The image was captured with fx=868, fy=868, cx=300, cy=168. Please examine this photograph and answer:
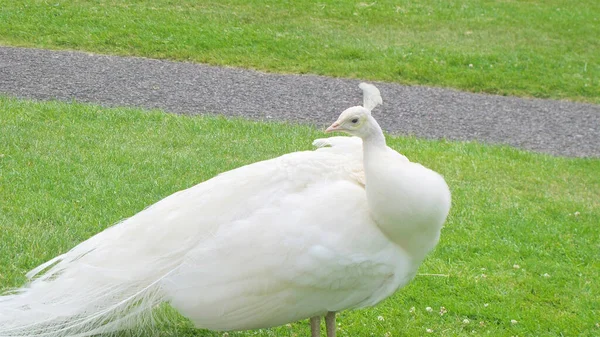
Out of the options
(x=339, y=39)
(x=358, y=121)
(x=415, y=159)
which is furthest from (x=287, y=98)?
(x=358, y=121)

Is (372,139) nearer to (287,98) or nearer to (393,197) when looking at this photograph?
(393,197)

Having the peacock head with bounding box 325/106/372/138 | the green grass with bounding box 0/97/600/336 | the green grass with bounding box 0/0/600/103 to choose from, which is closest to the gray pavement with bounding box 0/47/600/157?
the green grass with bounding box 0/0/600/103

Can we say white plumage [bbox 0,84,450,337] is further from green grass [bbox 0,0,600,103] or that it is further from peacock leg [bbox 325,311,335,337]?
green grass [bbox 0,0,600,103]

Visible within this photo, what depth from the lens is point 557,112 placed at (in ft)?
33.7

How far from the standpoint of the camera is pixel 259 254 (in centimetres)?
385

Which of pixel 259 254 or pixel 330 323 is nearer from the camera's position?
pixel 259 254

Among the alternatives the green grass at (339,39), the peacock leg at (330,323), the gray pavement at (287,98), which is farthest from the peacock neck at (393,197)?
the green grass at (339,39)

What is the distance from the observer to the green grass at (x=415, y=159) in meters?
5.07

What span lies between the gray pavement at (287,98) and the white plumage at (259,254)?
475cm

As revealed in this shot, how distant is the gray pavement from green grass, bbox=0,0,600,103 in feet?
1.28

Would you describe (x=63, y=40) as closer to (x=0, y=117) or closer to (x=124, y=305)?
(x=0, y=117)

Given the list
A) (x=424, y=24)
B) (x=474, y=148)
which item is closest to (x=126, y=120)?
(x=474, y=148)

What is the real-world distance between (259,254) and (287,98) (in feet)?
19.4

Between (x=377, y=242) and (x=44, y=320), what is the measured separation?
5.15 feet
